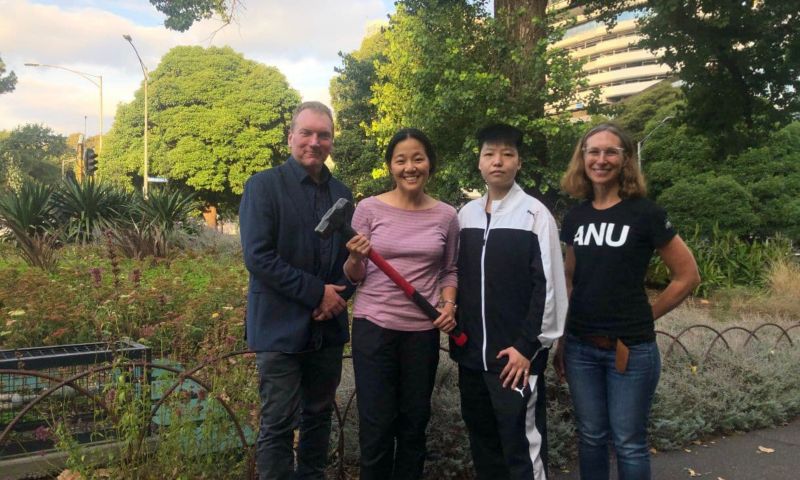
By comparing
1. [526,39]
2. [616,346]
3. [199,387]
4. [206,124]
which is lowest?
[199,387]

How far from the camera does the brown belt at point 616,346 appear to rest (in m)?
2.65

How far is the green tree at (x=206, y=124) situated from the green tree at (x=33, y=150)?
57.3ft

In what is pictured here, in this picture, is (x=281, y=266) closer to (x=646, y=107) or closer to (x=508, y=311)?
(x=508, y=311)

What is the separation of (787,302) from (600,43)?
81127 millimetres

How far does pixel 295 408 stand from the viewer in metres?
2.79

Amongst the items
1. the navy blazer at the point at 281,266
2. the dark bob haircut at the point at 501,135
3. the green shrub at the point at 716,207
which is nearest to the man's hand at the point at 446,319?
the navy blazer at the point at 281,266

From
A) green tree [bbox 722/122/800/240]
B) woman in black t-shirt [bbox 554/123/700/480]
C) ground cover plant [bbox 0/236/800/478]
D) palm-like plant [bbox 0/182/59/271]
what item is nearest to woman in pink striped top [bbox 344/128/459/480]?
woman in black t-shirt [bbox 554/123/700/480]

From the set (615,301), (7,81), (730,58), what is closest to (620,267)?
(615,301)

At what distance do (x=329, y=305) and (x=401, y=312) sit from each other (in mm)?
324

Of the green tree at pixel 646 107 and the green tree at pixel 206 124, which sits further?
the green tree at pixel 206 124

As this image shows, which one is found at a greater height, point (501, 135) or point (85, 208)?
point (501, 135)

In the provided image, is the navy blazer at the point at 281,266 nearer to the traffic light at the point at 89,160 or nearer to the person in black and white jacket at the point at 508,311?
the person in black and white jacket at the point at 508,311

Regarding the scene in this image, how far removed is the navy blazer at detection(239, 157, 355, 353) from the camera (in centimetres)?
266

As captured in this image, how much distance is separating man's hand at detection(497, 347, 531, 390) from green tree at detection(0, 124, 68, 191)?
5250 cm
